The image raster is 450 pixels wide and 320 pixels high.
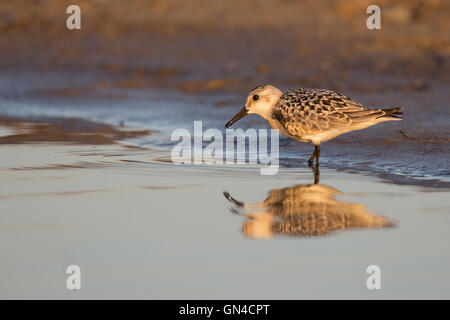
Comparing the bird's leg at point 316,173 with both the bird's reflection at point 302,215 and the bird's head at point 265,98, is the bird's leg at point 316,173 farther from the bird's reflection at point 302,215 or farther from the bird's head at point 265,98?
the bird's head at point 265,98

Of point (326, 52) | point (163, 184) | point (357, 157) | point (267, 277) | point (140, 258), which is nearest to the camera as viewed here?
point (267, 277)

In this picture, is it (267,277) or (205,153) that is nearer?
(267,277)

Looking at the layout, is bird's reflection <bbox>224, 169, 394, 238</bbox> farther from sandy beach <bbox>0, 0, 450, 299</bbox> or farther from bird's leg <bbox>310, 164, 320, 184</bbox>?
bird's leg <bbox>310, 164, 320, 184</bbox>

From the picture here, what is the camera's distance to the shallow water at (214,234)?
505 centimetres

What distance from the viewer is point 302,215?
21.5 ft

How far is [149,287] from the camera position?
5012 millimetres

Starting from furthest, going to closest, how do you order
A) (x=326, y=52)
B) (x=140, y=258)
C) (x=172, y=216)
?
(x=326, y=52)
(x=172, y=216)
(x=140, y=258)

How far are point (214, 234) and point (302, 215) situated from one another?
820 millimetres

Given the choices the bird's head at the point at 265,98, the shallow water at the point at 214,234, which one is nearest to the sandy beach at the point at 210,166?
the shallow water at the point at 214,234

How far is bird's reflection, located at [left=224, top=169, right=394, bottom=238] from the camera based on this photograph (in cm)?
620

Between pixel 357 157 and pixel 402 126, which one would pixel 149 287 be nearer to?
pixel 357 157

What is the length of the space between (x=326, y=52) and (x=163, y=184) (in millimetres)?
7674

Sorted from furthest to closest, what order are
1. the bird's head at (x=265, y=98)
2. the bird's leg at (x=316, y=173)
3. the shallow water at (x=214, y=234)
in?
the bird's head at (x=265, y=98)
the bird's leg at (x=316, y=173)
the shallow water at (x=214, y=234)
